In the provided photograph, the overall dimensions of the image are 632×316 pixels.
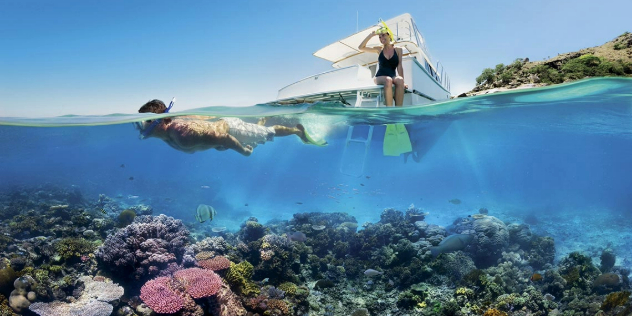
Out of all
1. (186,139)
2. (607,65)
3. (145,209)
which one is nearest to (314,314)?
(186,139)

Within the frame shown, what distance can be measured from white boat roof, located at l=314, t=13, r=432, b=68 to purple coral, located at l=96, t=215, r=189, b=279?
10.4 meters

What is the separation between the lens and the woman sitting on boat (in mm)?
7641

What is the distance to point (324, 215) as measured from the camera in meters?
10.7

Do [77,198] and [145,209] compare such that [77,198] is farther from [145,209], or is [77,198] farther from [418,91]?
[418,91]

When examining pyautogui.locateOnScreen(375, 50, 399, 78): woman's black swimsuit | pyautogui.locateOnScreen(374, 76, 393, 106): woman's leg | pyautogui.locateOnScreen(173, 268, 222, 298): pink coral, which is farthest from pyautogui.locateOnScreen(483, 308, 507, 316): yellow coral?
pyautogui.locateOnScreen(375, 50, 399, 78): woman's black swimsuit

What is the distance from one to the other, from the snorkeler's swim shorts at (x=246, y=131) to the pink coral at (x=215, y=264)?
12.3 feet

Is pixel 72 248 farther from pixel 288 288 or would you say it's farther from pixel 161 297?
pixel 288 288

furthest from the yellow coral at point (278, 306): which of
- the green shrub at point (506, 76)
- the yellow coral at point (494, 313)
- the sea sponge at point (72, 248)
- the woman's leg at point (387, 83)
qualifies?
the green shrub at point (506, 76)

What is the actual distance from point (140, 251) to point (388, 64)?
296 inches

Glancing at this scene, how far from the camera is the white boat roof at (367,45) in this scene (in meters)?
12.4

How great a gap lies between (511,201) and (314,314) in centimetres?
1235

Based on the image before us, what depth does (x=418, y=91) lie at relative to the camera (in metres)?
10.1

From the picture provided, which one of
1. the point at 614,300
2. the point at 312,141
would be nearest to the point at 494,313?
the point at 614,300

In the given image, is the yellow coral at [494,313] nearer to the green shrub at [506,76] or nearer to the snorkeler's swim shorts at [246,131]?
the snorkeler's swim shorts at [246,131]
